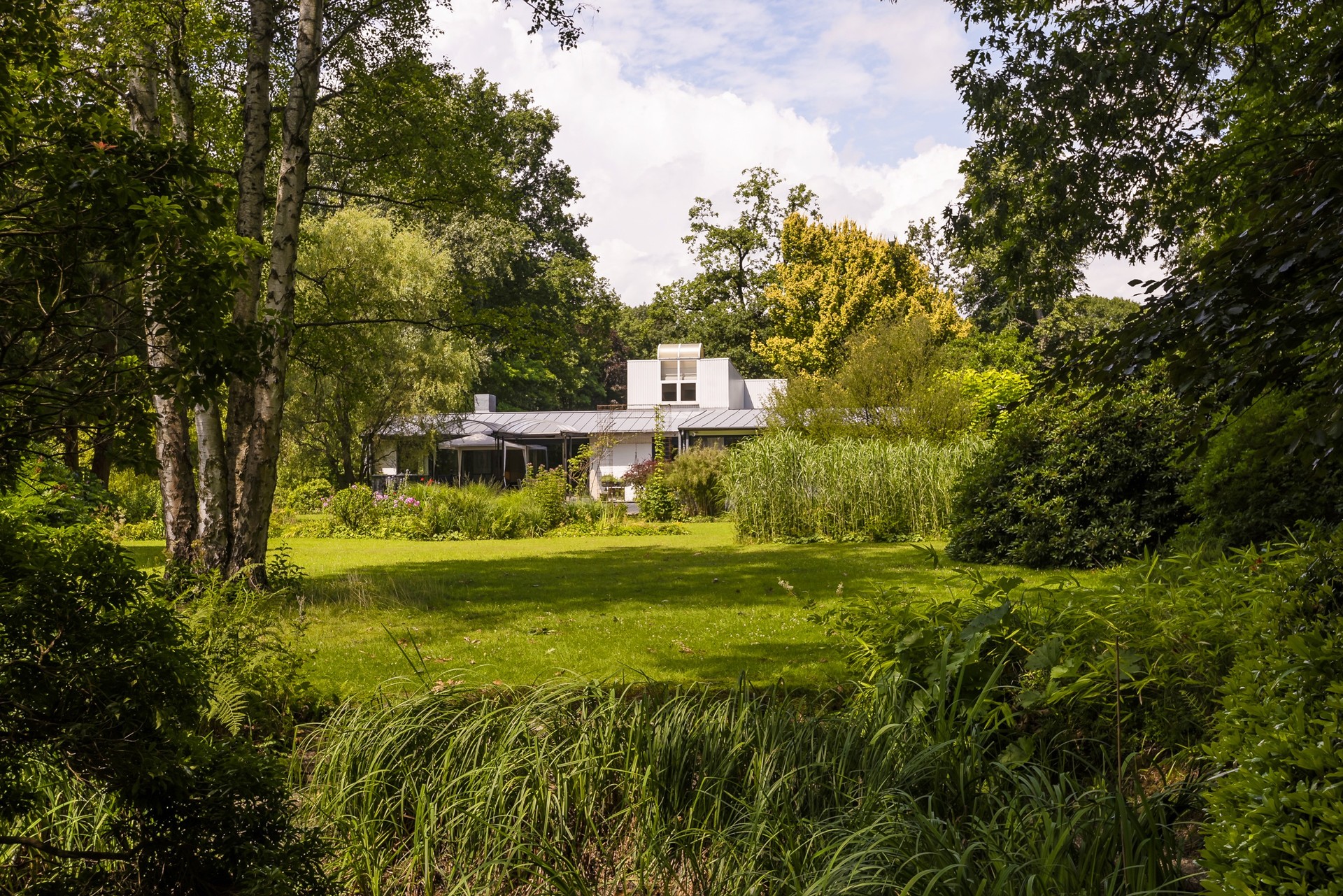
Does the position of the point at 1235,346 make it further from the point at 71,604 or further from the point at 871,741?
the point at 71,604

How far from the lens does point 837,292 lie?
126 feet

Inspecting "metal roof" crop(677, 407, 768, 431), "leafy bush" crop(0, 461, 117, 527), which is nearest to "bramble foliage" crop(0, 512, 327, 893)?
"leafy bush" crop(0, 461, 117, 527)

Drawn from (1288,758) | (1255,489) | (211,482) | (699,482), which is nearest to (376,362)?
(699,482)

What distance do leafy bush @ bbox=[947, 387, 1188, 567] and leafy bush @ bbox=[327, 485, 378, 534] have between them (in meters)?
13.7

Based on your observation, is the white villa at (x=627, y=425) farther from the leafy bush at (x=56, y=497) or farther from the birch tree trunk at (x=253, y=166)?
the birch tree trunk at (x=253, y=166)

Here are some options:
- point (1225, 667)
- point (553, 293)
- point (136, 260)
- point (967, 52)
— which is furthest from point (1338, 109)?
point (553, 293)

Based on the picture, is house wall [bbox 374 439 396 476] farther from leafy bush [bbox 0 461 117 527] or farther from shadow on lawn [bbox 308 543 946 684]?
leafy bush [bbox 0 461 117 527]

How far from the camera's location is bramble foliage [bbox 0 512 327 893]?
2424mm

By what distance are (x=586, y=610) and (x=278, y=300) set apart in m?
4.42

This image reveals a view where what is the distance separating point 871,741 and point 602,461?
116 feet

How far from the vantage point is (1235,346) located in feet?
12.9

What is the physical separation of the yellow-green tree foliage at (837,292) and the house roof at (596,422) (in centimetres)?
306

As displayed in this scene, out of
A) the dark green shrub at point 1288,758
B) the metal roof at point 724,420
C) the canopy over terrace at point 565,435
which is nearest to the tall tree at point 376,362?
the canopy over terrace at point 565,435

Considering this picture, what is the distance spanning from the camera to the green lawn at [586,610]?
7090 millimetres
